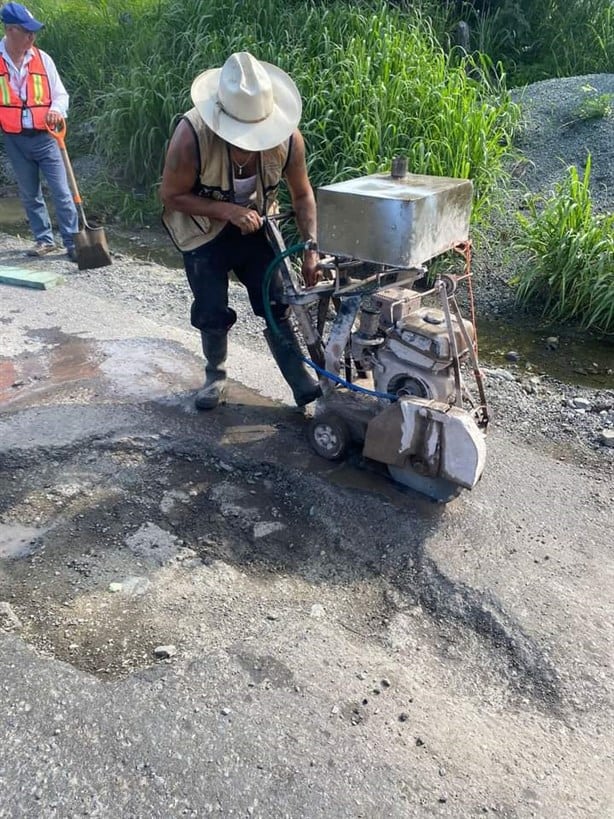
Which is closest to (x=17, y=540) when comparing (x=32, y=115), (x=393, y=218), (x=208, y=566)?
(x=208, y=566)

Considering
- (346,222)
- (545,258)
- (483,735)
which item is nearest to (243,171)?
(346,222)

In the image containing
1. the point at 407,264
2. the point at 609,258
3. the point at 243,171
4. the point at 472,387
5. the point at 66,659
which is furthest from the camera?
the point at 609,258

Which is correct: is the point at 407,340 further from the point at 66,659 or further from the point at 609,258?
the point at 609,258

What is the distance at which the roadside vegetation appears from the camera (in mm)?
6453

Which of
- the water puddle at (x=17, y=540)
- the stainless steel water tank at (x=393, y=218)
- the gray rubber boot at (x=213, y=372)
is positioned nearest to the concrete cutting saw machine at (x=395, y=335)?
the stainless steel water tank at (x=393, y=218)

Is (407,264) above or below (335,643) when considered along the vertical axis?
above

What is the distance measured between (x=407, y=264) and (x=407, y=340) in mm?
361

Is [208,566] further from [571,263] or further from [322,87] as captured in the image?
[322,87]

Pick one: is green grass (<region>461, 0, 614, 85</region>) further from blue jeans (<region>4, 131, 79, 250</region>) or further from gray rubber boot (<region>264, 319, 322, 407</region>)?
gray rubber boot (<region>264, 319, 322, 407</region>)

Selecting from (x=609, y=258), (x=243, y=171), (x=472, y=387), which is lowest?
(x=472, y=387)

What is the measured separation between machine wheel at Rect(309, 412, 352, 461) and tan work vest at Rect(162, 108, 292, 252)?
3.26 ft

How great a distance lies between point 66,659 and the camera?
2439mm

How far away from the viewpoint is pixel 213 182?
3.31m

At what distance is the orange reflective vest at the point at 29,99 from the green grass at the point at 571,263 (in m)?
3.86
